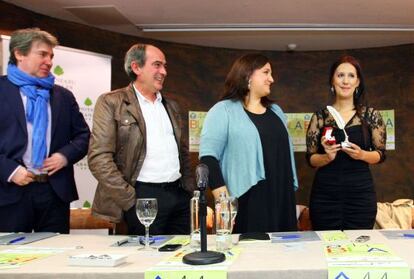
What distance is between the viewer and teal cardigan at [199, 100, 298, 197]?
2.28 metres

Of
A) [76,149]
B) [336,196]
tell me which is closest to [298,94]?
[336,196]

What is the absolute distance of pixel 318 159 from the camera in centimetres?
261

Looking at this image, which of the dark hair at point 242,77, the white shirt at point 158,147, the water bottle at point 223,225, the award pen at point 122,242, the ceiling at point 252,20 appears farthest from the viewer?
the ceiling at point 252,20

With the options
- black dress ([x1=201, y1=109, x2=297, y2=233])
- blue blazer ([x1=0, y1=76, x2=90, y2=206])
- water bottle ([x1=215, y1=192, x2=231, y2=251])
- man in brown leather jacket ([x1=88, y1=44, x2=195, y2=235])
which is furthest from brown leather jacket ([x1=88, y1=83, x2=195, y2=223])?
water bottle ([x1=215, y1=192, x2=231, y2=251])

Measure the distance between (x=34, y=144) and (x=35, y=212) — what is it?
0.33 metres

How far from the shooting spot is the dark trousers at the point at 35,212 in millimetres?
2173

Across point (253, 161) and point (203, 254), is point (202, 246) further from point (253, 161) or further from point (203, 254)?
point (253, 161)

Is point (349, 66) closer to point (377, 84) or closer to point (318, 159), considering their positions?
point (318, 159)

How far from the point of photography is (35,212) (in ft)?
7.28

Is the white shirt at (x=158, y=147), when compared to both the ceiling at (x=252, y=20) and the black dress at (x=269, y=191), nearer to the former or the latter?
the black dress at (x=269, y=191)

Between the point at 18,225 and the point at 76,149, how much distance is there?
457 millimetres

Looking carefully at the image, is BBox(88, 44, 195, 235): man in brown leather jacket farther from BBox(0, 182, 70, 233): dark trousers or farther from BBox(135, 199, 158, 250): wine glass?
BBox(135, 199, 158, 250): wine glass

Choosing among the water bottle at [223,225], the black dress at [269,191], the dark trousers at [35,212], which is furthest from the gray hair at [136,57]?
the water bottle at [223,225]

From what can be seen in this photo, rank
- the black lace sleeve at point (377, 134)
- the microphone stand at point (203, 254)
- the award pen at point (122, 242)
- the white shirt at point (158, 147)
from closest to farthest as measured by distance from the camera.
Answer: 1. the microphone stand at point (203, 254)
2. the award pen at point (122, 242)
3. the white shirt at point (158, 147)
4. the black lace sleeve at point (377, 134)
